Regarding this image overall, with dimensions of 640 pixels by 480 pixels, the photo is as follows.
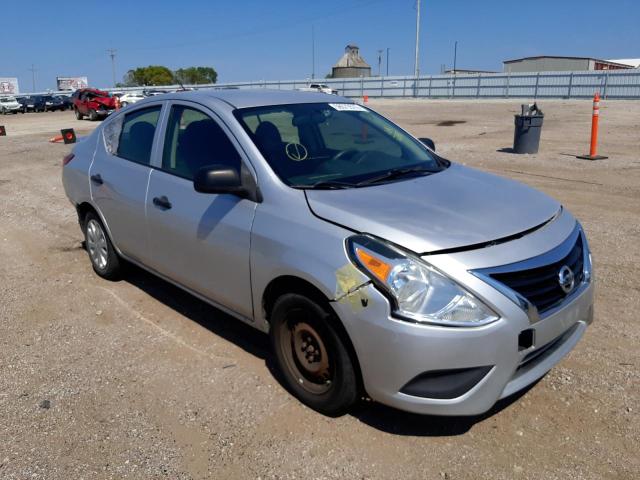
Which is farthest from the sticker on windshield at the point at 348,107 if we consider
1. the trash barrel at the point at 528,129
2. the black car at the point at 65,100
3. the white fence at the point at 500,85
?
the black car at the point at 65,100

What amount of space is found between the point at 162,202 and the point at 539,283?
8.52 ft

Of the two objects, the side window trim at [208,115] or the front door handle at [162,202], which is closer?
the side window trim at [208,115]

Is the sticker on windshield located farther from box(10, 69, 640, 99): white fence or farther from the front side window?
box(10, 69, 640, 99): white fence

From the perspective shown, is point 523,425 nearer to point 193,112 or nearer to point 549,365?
point 549,365

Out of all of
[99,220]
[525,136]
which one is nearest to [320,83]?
[525,136]

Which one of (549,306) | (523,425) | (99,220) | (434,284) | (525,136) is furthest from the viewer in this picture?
(525,136)

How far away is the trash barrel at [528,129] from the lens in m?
12.5

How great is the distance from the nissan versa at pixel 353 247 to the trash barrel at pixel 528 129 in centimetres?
905

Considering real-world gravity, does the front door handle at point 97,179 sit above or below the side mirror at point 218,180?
below

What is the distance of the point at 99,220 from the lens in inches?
204

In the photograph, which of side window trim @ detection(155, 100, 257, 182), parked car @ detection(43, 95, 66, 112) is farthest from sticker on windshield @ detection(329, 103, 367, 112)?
parked car @ detection(43, 95, 66, 112)

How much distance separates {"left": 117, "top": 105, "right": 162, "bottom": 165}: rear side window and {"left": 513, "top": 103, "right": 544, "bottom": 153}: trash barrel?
32.3 feet

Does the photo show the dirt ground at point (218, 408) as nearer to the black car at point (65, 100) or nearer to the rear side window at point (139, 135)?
the rear side window at point (139, 135)

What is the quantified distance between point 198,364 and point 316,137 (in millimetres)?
1724
